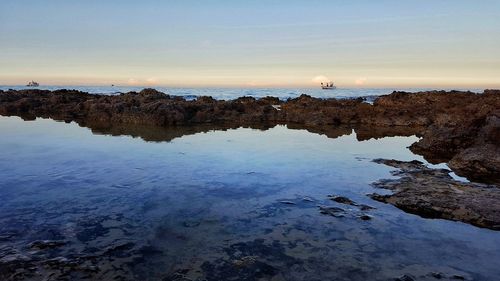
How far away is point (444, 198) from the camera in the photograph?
736 cm

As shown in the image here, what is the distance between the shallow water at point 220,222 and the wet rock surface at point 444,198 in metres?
0.34

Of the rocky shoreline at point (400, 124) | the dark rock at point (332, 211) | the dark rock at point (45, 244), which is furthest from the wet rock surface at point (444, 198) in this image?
the dark rock at point (45, 244)

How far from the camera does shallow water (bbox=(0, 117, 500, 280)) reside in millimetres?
4910

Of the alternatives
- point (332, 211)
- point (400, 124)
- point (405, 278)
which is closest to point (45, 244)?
point (332, 211)

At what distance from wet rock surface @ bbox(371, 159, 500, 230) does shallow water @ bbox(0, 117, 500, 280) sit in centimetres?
34

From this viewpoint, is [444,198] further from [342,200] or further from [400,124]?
[400,124]

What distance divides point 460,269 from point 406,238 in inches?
40.8

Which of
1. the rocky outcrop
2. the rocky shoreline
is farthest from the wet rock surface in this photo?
the rocky outcrop

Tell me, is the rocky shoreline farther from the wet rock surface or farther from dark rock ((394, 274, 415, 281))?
dark rock ((394, 274, 415, 281))

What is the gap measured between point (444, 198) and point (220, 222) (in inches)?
175

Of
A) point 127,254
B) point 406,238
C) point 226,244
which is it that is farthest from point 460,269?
point 127,254

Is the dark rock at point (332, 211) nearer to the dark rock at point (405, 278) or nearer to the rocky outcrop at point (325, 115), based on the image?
the dark rock at point (405, 278)

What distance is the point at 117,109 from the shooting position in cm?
2230

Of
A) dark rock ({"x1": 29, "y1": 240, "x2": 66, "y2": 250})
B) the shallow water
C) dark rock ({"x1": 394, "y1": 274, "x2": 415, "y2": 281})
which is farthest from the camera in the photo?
dark rock ({"x1": 29, "y1": 240, "x2": 66, "y2": 250})
